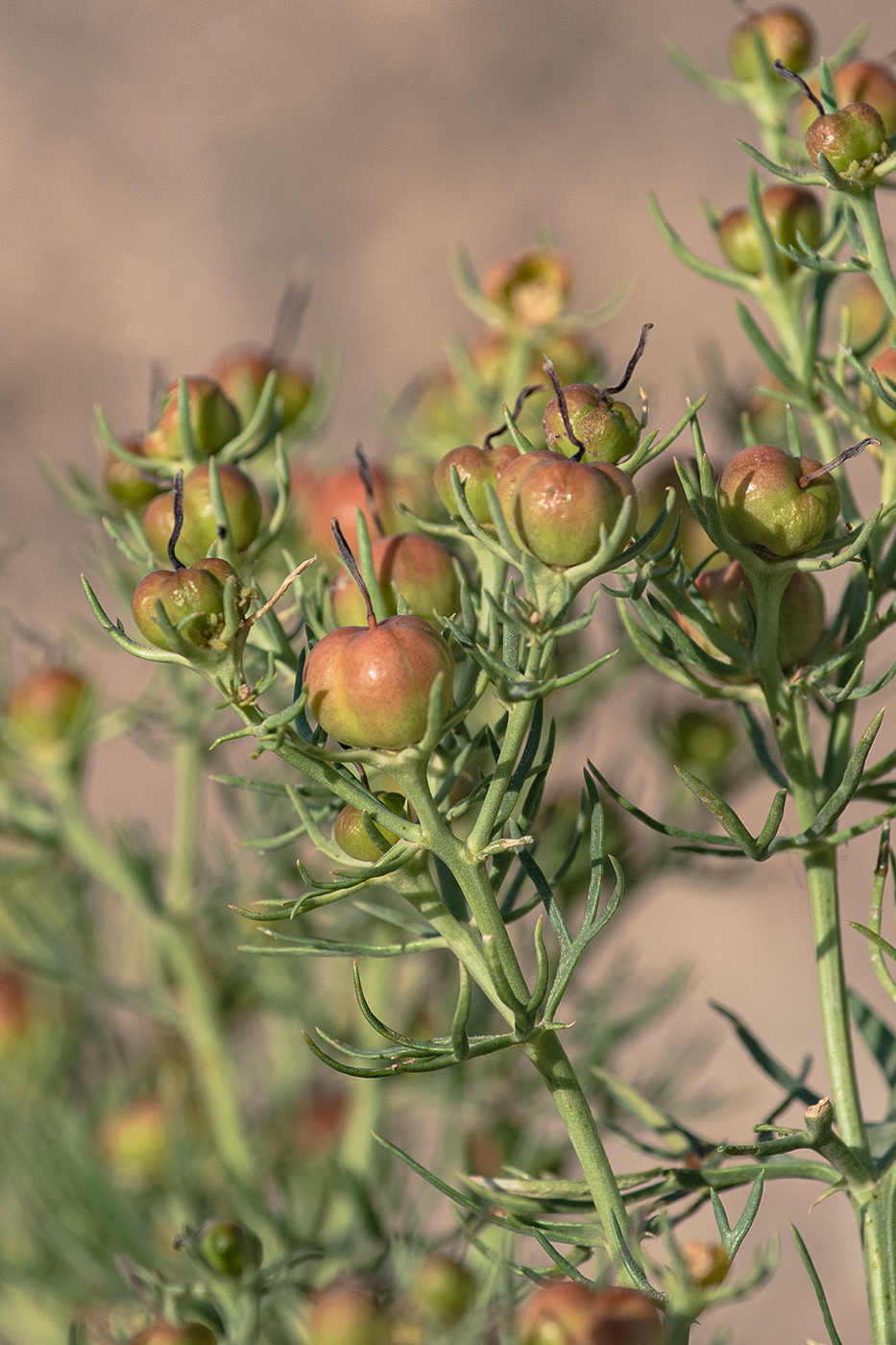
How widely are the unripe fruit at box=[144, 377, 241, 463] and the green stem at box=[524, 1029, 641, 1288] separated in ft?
0.90

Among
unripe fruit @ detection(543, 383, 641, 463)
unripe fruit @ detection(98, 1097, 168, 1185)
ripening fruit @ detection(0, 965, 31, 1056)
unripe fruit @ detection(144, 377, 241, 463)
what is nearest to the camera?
unripe fruit @ detection(543, 383, 641, 463)

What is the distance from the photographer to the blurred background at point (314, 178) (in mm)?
3221

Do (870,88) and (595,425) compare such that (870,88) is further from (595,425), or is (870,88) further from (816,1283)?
(816,1283)

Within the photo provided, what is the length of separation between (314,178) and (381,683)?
10.9 ft

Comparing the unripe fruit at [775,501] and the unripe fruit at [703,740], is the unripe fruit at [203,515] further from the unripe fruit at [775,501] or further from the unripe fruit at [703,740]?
the unripe fruit at [703,740]

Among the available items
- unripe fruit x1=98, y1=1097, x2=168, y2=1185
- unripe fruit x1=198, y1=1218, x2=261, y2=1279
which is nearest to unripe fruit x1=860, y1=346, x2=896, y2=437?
unripe fruit x1=198, y1=1218, x2=261, y2=1279

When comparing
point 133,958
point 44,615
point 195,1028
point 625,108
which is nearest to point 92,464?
point 44,615

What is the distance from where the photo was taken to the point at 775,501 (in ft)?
1.36

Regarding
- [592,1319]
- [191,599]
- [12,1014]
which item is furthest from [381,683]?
[12,1014]

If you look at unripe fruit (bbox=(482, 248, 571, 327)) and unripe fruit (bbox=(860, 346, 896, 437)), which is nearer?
unripe fruit (bbox=(860, 346, 896, 437))

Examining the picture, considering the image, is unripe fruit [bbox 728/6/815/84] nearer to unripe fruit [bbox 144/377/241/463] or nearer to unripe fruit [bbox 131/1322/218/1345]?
unripe fruit [bbox 144/377/241/463]

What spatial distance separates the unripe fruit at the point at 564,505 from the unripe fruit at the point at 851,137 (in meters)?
0.15

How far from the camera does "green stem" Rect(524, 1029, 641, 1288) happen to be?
41 centimetres

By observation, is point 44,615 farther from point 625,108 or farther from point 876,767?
point 876,767
